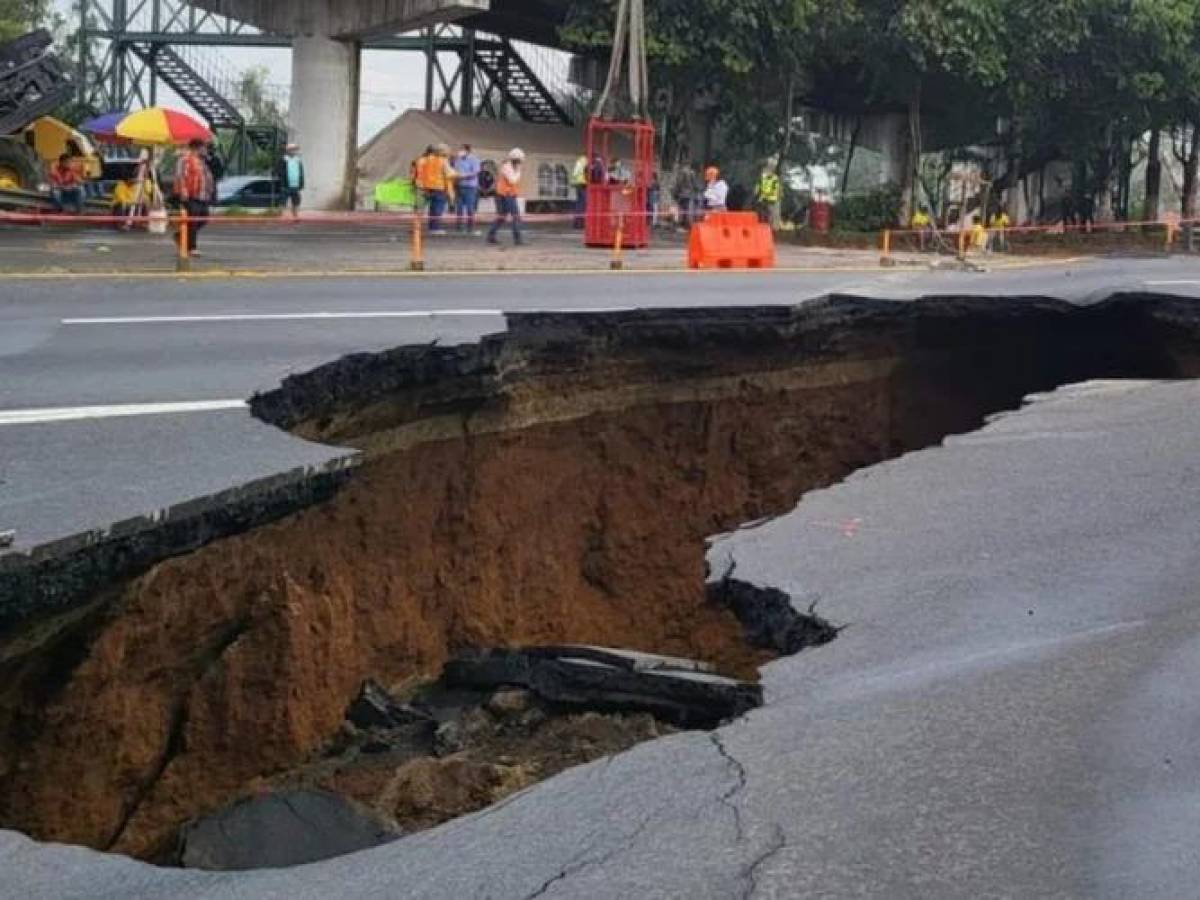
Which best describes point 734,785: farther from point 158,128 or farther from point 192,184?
point 158,128

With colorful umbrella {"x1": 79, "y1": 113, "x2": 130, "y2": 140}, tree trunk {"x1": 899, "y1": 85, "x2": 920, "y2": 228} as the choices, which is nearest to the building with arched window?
colorful umbrella {"x1": 79, "y1": 113, "x2": 130, "y2": 140}

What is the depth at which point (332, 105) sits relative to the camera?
3031cm

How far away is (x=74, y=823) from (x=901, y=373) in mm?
9576

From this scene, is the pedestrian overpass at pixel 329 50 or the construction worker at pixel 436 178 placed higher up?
the pedestrian overpass at pixel 329 50

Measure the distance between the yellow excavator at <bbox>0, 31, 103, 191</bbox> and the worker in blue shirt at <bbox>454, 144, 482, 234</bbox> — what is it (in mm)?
6395

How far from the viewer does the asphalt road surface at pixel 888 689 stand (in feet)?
12.2

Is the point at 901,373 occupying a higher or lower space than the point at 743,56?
lower

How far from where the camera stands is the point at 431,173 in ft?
82.1

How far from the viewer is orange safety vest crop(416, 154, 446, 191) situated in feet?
81.4

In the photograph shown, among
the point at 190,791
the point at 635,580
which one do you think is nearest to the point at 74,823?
the point at 190,791

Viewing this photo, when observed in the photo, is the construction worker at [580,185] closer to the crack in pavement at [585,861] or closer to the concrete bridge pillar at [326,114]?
the concrete bridge pillar at [326,114]

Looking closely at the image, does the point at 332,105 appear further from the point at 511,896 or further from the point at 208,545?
the point at 511,896

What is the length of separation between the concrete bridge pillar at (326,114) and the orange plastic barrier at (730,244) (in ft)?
38.0

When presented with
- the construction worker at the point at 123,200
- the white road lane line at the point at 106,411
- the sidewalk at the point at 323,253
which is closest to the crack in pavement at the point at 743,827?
the white road lane line at the point at 106,411
